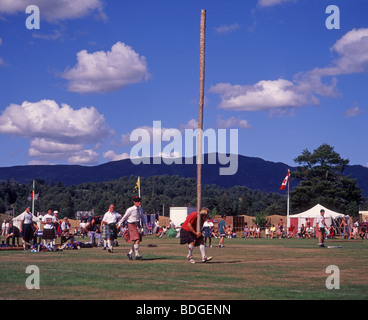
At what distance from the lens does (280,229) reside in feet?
194

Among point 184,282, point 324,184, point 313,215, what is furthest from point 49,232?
point 324,184

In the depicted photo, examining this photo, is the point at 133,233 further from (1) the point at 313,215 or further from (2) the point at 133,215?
(1) the point at 313,215

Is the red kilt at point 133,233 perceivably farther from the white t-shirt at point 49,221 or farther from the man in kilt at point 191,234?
the white t-shirt at point 49,221

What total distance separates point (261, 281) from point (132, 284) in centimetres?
273

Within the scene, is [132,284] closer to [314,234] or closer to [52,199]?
[314,234]

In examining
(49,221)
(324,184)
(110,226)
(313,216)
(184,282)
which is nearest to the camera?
(184,282)

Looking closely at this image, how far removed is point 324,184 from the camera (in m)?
108

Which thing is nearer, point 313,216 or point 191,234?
point 191,234

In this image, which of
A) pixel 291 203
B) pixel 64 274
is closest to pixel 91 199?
pixel 291 203

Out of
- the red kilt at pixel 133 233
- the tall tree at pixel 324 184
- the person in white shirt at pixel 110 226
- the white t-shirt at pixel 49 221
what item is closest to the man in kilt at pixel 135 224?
the red kilt at pixel 133 233

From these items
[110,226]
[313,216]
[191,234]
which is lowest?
[313,216]

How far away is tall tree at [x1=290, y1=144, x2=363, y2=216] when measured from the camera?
347 feet

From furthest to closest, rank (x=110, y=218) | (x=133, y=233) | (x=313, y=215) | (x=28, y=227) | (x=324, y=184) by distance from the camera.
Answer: (x=324, y=184) < (x=313, y=215) < (x=28, y=227) < (x=110, y=218) < (x=133, y=233)

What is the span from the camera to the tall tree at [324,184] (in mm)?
105812
